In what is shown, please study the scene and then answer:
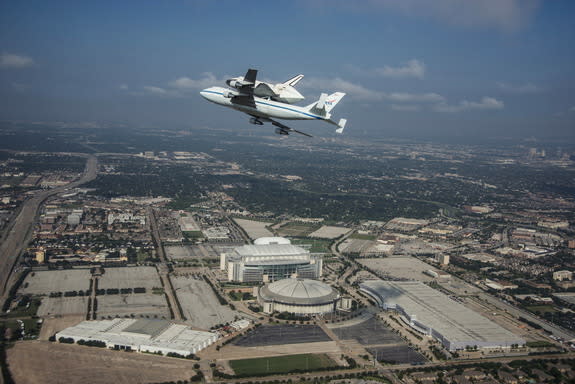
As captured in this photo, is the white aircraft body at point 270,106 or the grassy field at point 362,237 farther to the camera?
the grassy field at point 362,237

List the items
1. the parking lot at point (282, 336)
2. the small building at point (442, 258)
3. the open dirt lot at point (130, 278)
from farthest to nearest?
1. the small building at point (442, 258)
2. the open dirt lot at point (130, 278)
3. the parking lot at point (282, 336)

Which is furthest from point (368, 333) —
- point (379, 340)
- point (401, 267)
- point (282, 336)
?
point (401, 267)

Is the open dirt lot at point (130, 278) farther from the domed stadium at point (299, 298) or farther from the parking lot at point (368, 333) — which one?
the parking lot at point (368, 333)

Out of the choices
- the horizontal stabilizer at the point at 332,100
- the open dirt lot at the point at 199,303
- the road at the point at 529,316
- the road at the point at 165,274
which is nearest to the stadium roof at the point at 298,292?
the open dirt lot at the point at 199,303

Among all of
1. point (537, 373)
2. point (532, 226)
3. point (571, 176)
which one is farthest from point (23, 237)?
point (571, 176)

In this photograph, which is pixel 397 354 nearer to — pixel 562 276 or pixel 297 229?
pixel 562 276

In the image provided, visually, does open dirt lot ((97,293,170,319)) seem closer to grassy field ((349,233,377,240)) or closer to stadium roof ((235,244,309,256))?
stadium roof ((235,244,309,256))
